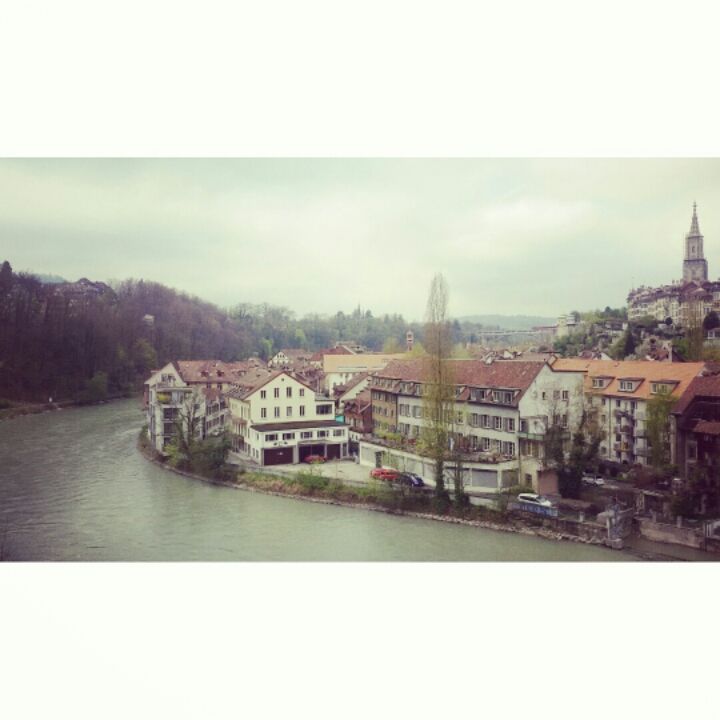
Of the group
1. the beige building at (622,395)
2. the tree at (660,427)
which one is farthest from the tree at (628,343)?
the tree at (660,427)

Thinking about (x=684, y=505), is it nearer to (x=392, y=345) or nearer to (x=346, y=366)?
(x=392, y=345)

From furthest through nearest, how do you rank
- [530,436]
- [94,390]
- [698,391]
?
[94,390], [530,436], [698,391]

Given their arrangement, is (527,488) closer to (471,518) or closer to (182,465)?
(471,518)

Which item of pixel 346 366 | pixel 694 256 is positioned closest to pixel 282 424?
pixel 346 366

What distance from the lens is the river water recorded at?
4.57m

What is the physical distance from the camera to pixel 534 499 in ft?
16.0

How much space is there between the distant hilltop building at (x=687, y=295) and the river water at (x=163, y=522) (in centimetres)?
197

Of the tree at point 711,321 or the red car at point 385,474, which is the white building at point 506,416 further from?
the tree at point 711,321

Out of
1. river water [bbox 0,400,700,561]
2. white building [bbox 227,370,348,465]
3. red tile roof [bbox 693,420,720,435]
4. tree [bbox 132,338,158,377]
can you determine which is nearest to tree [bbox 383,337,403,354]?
white building [bbox 227,370,348,465]

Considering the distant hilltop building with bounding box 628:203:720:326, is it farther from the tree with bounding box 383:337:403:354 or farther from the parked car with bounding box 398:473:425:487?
the parked car with bounding box 398:473:425:487

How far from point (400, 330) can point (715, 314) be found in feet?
8.26

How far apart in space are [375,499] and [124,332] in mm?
2730

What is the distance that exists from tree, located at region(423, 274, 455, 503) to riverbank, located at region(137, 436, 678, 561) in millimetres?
207

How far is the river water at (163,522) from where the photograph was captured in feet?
15.0
